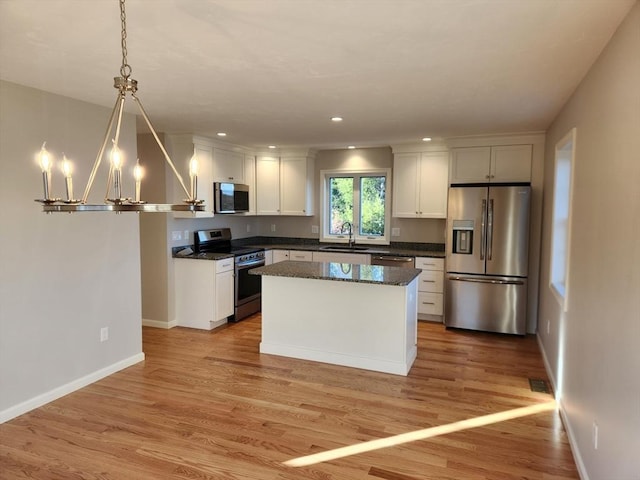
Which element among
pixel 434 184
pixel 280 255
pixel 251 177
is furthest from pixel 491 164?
pixel 251 177

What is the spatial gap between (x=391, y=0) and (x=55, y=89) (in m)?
2.63

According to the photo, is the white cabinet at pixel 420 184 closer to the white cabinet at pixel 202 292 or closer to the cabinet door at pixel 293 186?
the cabinet door at pixel 293 186

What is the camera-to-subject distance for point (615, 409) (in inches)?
73.0

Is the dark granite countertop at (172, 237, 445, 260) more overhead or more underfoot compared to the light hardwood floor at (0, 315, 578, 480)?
more overhead

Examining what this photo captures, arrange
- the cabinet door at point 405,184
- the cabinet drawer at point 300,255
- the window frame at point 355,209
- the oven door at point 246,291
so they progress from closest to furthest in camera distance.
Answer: the oven door at point 246,291 → the cabinet door at point 405,184 → the cabinet drawer at point 300,255 → the window frame at point 355,209

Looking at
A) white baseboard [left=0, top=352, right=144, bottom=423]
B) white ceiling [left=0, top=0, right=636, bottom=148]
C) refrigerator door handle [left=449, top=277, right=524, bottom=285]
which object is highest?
white ceiling [left=0, top=0, right=636, bottom=148]

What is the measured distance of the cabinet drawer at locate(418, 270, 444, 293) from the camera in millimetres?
5288

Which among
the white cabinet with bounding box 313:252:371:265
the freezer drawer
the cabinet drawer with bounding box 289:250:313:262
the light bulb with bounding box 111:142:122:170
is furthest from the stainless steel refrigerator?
the light bulb with bounding box 111:142:122:170

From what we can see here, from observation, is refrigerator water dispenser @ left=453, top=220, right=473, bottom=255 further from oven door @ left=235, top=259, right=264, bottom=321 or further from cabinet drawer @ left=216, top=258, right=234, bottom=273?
cabinet drawer @ left=216, top=258, right=234, bottom=273

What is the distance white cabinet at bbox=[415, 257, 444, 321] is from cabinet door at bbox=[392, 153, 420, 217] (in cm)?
72

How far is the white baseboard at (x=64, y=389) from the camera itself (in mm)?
2945

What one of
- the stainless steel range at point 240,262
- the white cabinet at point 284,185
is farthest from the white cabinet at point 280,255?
the white cabinet at point 284,185

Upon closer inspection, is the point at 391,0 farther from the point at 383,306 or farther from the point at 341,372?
the point at 341,372

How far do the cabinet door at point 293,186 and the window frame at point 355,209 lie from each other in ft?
1.11
